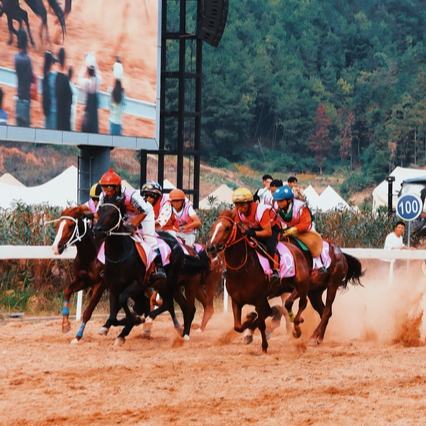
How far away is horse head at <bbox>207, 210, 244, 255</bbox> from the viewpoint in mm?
13070

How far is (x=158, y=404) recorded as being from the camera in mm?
9648

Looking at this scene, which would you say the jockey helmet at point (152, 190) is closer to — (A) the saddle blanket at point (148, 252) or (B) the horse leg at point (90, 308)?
(A) the saddle blanket at point (148, 252)

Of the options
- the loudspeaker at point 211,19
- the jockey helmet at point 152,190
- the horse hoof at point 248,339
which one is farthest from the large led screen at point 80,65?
the horse hoof at point 248,339

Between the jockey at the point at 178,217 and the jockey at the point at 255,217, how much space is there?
2110 millimetres

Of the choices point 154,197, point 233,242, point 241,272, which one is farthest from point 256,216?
point 154,197

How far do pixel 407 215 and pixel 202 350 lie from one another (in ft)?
29.0

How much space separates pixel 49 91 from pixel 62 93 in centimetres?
37

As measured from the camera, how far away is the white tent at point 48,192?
37.1 m

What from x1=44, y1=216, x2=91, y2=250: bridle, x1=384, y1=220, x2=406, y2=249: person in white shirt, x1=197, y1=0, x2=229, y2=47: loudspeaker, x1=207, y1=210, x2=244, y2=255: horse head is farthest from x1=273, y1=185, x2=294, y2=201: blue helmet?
x1=197, y1=0, x2=229, y2=47: loudspeaker

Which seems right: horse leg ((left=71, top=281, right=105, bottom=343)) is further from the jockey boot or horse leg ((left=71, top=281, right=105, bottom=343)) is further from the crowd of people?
the crowd of people

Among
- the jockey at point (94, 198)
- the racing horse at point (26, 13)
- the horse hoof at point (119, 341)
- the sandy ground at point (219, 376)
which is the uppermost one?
the racing horse at point (26, 13)

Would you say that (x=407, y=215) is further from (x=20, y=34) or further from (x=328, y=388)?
(x=328, y=388)

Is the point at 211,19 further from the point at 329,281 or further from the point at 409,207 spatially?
the point at 329,281

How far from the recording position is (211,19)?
91.2 ft
